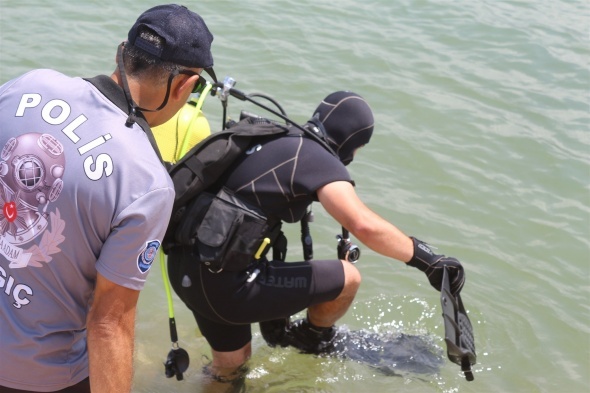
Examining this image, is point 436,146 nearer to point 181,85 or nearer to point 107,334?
point 181,85

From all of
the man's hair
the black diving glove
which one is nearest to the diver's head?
the black diving glove

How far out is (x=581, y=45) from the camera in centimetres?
926

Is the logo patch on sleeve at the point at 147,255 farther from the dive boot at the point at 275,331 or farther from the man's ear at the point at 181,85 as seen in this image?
the dive boot at the point at 275,331

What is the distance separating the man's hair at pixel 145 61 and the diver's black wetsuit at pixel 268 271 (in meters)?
1.37

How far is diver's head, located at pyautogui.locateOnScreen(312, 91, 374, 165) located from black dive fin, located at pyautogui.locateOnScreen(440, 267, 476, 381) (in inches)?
28.8

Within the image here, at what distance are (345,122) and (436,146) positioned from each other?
314cm

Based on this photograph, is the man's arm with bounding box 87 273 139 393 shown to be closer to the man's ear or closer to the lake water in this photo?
the man's ear

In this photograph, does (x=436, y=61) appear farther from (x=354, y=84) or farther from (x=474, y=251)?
(x=474, y=251)

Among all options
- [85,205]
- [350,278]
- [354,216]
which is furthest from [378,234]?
[85,205]

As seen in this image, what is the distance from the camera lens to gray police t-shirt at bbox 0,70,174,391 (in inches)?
84.4

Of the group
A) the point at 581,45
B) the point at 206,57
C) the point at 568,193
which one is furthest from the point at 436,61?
the point at 206,57

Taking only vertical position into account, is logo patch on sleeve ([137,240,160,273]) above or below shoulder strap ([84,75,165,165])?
below

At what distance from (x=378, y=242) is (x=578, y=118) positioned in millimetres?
4687

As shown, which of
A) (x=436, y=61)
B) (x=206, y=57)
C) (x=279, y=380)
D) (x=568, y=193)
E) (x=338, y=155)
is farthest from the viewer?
(x=436, y=61)
